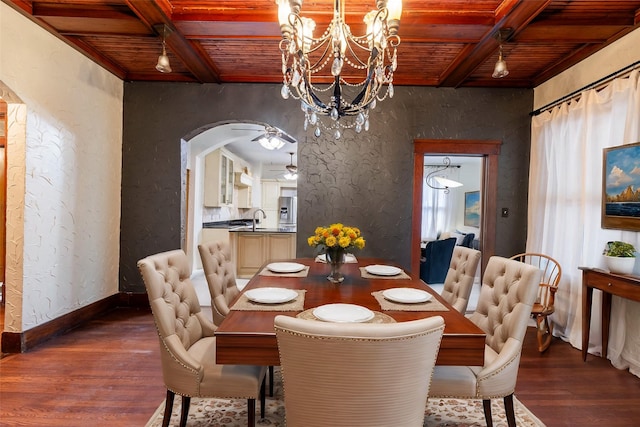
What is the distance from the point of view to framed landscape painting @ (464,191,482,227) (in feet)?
27.3

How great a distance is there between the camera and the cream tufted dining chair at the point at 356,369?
0.94 m

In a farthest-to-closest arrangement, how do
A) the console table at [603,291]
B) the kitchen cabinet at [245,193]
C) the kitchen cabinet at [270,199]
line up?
the kitchen cabinet at [270,199]
the kitchen cabinet at [245,193]
the console table at [603,291]

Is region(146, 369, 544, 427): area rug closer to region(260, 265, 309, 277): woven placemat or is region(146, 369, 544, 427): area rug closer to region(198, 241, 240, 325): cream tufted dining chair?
region(198, 241, 240, 325): cream tufted dining chair

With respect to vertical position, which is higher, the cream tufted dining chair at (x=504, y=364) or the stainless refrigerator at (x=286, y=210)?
the stainless refrigerator at (x=286, y=210)

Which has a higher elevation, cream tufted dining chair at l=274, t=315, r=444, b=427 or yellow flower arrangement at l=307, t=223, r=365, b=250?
yellow flower arrangement at l=307, t=223, r=365, b=250

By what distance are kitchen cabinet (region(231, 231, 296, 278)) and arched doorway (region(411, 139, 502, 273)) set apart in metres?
2.19

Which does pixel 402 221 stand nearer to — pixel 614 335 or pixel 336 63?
pixel 614 335

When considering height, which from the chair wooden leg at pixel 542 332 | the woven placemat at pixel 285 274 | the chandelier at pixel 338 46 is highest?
the chandelier at pixel 338 46

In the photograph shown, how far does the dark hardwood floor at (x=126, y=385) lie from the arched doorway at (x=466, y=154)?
52.3 inches

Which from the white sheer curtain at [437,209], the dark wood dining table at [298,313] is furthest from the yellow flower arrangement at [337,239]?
the white sheer curtain at [437,209]

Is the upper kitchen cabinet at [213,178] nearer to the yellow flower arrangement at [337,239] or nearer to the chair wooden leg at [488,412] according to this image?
the yellow flower arrangement at [337,239]

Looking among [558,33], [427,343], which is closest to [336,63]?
[427,343]

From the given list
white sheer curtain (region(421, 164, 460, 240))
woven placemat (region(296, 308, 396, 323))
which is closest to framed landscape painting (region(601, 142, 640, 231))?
woven placemat (region(296, 308, 396, 323))

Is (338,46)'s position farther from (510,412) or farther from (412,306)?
(510,412)
